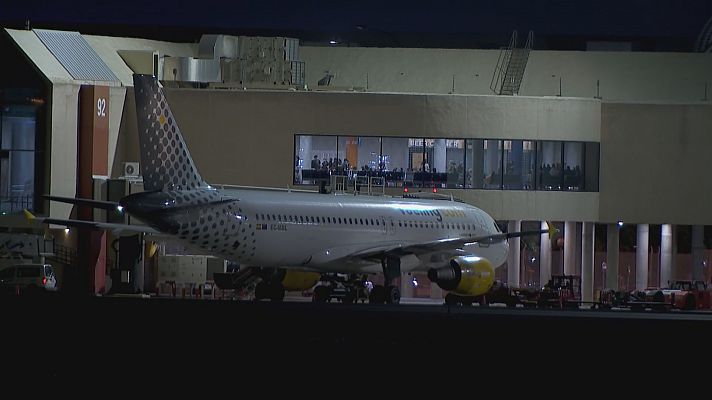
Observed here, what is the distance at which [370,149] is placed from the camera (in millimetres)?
60062

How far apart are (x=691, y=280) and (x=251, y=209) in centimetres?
2828

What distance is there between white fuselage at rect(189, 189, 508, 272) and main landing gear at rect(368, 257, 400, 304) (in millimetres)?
570

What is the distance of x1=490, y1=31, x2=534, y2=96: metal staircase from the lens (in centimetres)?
6650

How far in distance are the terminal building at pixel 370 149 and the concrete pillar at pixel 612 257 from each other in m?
0.07

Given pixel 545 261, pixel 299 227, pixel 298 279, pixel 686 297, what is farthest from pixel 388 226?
pixel 545 261

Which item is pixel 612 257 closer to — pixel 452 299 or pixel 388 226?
pixel 452 299

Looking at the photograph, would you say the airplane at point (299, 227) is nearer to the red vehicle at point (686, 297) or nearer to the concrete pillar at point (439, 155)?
the concrete pillar at point (439, 155)

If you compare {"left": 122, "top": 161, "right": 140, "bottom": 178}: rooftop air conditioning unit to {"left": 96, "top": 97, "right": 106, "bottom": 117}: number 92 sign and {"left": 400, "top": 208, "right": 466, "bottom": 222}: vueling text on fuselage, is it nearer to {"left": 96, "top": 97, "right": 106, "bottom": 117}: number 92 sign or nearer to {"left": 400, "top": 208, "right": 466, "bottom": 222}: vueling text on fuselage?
{"left": 96, "top": 97, "right": 106, "bottom": 117}: number 92 sign

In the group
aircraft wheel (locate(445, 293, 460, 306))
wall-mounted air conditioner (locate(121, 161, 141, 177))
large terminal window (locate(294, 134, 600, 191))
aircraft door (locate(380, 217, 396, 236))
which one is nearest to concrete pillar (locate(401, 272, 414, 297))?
large terminal window (locate(294, 134, 600, 191))

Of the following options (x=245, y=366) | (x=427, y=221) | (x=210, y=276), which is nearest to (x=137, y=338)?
(x=245, y=366)

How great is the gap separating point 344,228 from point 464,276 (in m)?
4.60

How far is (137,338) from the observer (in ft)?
97.7

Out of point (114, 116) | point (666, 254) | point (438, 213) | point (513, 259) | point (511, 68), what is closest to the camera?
point (438, 213)

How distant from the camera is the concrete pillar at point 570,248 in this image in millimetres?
62344
